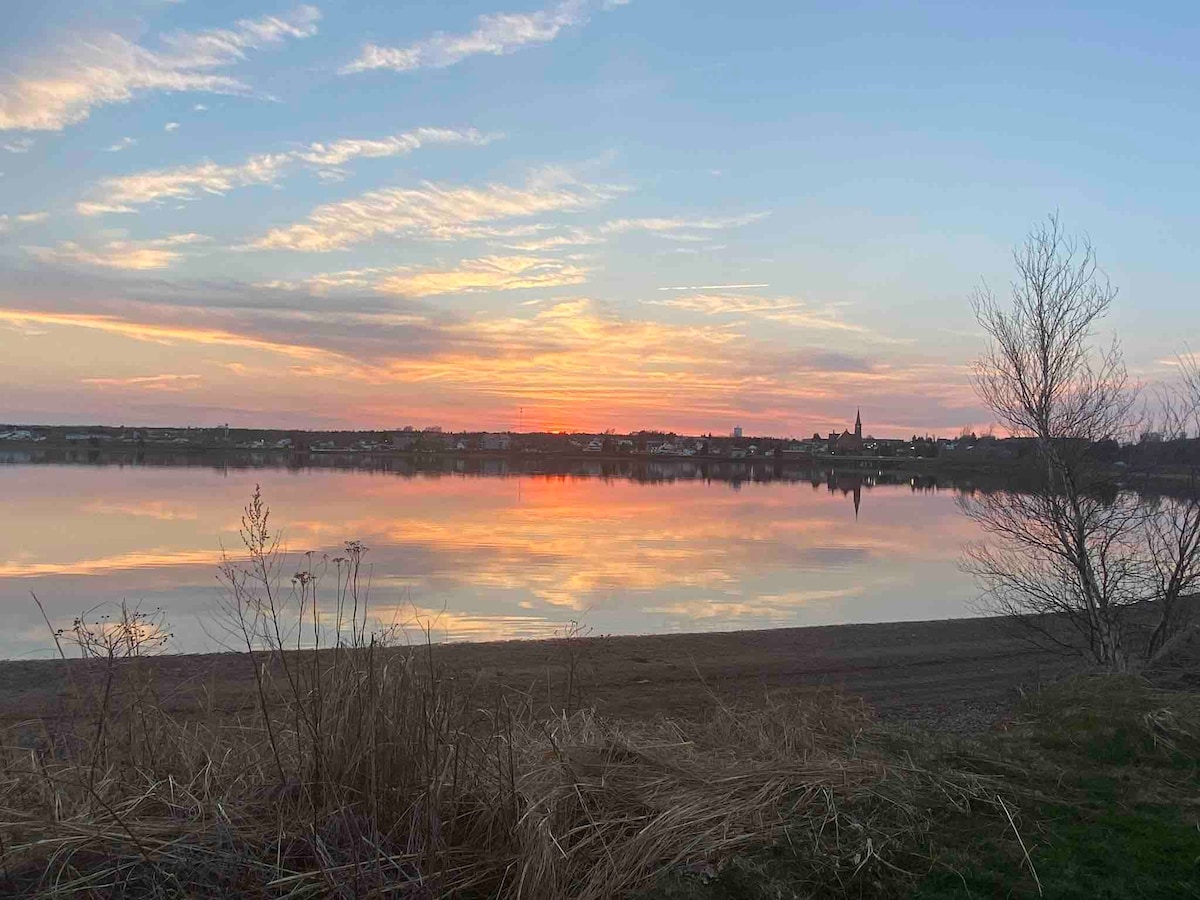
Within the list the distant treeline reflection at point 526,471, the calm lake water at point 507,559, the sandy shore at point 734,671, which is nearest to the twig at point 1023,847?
the sandy shore at point 734,671

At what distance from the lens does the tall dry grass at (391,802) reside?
4.12 metres

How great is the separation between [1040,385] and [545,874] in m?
11.1

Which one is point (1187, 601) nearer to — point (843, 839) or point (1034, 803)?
point (1034, 803)

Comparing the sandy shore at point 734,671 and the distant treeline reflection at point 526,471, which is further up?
the distant treeline reflection at point 526,471

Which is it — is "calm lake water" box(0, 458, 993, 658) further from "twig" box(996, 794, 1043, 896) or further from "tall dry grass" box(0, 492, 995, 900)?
"twig" box(996, 794, 1043, 896)

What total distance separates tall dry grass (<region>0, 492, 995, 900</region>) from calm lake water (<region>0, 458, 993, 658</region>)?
27.6 ft

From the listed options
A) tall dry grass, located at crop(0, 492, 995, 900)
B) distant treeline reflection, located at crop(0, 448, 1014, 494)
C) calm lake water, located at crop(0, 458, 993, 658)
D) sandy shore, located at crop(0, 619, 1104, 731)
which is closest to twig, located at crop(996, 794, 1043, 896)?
tall dry grass, located at crop(0, 492, 995, 900)

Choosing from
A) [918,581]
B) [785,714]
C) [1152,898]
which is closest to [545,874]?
[1152,898]

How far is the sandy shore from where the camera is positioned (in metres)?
11.2

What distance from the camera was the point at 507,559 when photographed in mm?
28125

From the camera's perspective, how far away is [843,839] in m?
4.91

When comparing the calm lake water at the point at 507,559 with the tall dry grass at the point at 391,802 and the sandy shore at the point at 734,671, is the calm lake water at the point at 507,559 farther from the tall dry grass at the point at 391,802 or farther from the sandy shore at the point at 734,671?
the tall dry grass at the point at 391,802

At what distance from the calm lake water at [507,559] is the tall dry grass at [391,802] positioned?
8.40 m

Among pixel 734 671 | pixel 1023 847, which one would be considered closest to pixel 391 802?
pixel 1023 847
